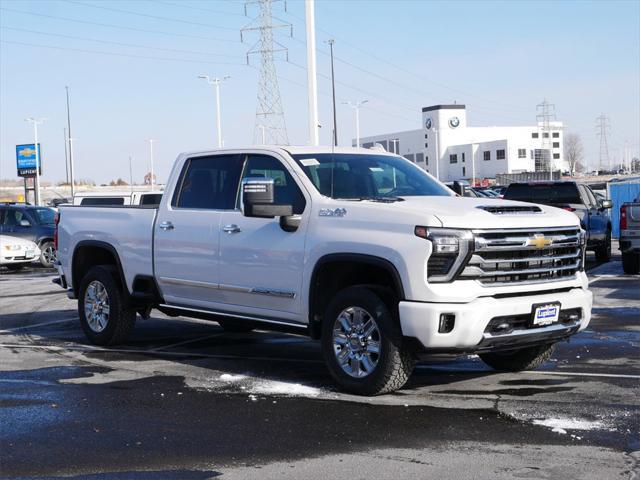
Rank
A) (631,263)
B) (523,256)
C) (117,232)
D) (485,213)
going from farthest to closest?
(631,263), (117,232), (523,256), (485,213)

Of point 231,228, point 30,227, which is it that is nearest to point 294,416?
point 231,228

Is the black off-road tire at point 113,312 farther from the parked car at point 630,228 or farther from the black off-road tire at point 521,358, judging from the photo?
the parked car at point 630,228

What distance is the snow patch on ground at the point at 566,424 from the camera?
6038mm

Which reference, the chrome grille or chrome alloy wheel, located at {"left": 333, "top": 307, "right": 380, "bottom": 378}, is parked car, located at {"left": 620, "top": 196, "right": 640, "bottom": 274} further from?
chrome alloy wheel, located at {"left": 333, "top": 307, "right": 380, "bottom": 378}

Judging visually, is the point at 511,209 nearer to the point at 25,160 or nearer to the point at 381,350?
the point at 381,350

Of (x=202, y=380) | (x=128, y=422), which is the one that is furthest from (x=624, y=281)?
(x=128, y=422)

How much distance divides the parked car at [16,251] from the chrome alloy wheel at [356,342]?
58.3 ft

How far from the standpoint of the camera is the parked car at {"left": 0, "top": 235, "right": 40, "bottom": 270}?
2303 centimetres

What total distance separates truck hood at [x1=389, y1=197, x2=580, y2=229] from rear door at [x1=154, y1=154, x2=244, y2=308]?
197 cm

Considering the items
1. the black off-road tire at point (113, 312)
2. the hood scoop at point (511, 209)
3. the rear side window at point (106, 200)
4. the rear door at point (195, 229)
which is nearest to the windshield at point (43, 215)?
the rear side window at point (106, 200)

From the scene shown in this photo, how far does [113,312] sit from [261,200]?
3.12 m

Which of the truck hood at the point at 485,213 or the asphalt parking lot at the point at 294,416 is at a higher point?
the truck hood at the point at 485,213

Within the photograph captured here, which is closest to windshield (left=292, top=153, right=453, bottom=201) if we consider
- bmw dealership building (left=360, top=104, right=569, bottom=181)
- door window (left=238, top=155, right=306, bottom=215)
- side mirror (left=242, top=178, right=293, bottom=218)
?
door window (left=238, top=155, right=306, bottom=215)

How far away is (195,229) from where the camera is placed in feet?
28.3
